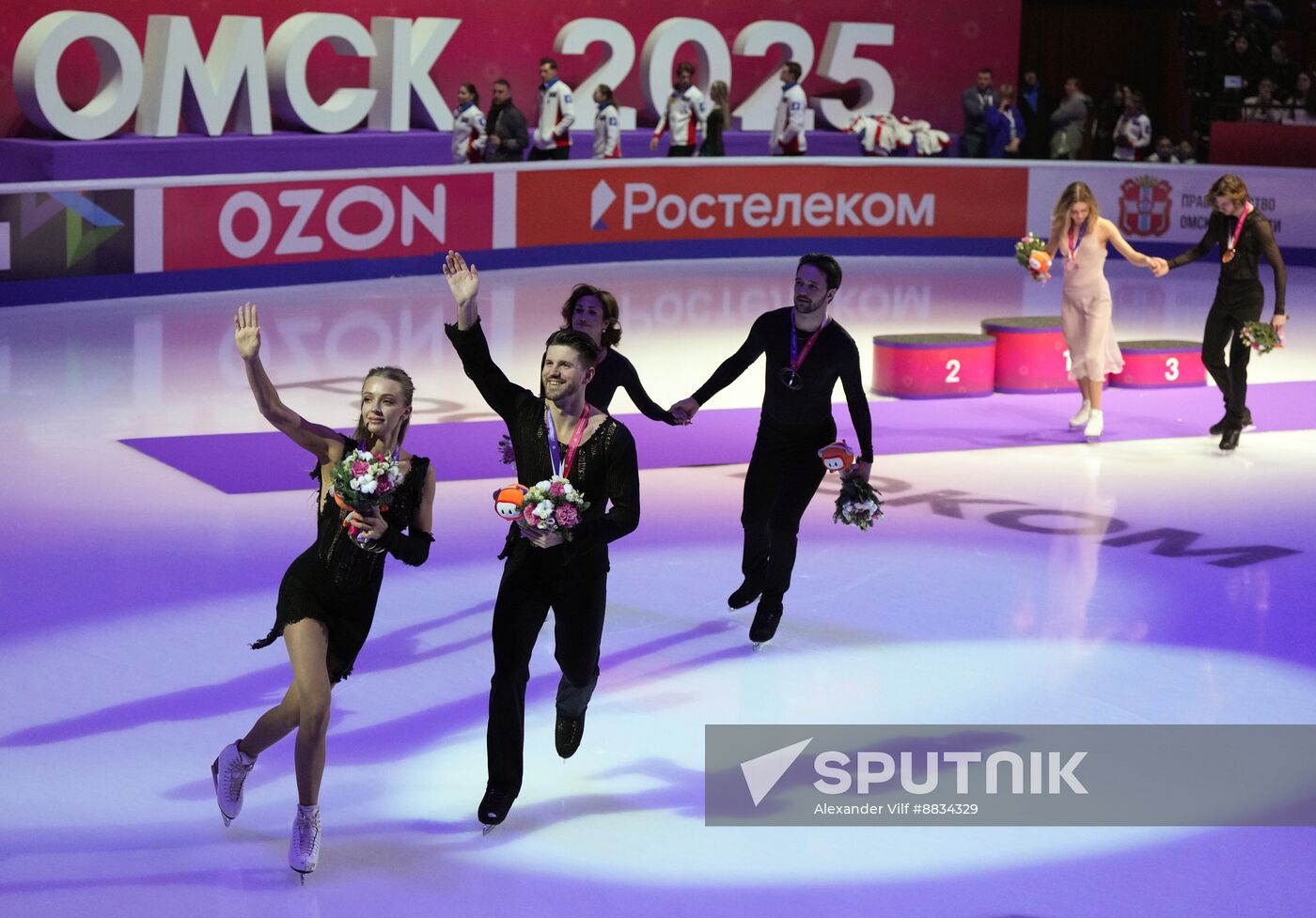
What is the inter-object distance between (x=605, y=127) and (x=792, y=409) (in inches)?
606

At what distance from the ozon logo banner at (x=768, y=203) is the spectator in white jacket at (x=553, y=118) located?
1.02m

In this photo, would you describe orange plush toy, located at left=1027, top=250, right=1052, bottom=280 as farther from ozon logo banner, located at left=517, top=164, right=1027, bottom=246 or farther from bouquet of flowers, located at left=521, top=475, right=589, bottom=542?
ozon logo banner, located at left=517, top=164, right=1027, bottom=246

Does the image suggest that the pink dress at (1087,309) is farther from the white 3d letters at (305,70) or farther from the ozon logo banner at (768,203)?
the white 3d letters at (305,70)

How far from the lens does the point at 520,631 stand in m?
5.88

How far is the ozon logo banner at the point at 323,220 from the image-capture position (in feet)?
60.2

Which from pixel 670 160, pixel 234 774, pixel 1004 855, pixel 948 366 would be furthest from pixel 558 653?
pixel 670 160

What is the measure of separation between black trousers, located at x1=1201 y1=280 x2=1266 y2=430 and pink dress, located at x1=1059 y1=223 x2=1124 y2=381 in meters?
0.70

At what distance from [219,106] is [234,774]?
1826 cm

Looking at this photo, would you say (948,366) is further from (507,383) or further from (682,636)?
(507,383)

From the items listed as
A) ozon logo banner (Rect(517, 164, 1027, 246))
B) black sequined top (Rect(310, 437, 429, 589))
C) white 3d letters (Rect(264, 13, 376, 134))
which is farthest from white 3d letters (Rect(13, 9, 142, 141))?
black sequined top (Rect(310, 437, 429, 589))

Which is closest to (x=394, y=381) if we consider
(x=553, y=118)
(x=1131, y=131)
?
(x=553, y=118)

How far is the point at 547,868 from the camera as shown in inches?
225

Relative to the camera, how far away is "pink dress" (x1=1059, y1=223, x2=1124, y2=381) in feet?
41.5

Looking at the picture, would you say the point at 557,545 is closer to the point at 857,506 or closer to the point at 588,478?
the point at 588,478
